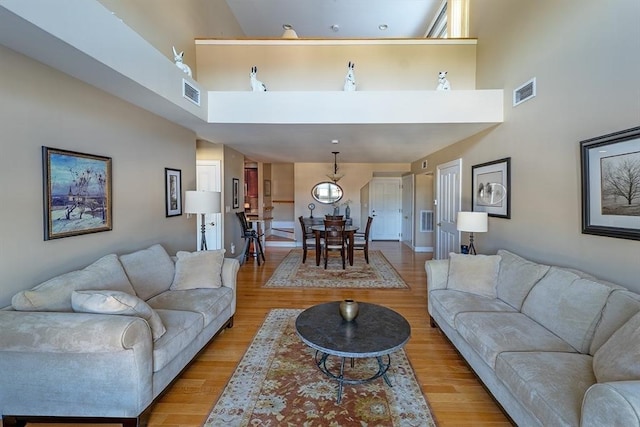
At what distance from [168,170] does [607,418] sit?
4.22 meters

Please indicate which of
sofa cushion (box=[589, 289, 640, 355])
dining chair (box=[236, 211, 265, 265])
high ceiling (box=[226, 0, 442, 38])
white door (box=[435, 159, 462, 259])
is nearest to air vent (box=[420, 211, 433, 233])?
white door (box=[435, 159, 462, 259])

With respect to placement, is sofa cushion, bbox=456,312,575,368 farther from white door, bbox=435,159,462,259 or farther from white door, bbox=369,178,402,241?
white door, bbox=369,178,402,241

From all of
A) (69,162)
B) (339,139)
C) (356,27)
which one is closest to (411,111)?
(339,139)

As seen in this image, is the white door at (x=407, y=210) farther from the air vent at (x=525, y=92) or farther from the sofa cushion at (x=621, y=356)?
the sofa cushion at (x=621, y=356)

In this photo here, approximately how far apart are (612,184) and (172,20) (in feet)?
16.0

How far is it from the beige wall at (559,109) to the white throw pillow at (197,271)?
129 inches

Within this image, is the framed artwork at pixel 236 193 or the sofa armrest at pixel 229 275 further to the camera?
the framed artwork at pixel 236 193

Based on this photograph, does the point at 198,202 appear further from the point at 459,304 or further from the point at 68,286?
the point at 459,304

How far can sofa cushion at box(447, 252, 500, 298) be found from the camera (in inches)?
117

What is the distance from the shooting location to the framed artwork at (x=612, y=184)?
2076mm

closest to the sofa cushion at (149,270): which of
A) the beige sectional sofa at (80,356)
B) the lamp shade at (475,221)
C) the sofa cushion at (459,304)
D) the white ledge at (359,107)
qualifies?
the beige sectional sofa at (80,356)

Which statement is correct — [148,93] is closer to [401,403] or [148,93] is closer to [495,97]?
[401,403]

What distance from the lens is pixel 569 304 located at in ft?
6.86

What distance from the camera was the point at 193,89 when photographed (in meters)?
3.47
